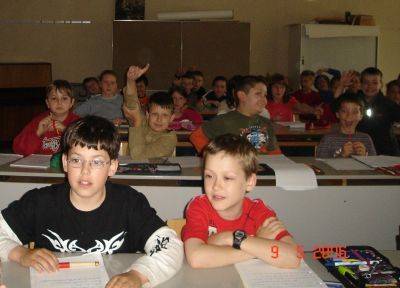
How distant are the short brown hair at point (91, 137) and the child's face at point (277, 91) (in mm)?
4958

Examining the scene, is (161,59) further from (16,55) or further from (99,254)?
(99,254)

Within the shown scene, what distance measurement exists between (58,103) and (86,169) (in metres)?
2.21

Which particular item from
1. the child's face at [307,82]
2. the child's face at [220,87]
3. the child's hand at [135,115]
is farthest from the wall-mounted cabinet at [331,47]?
the child's hand at [135,115]

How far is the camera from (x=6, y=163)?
329cm

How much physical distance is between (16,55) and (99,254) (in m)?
8.26

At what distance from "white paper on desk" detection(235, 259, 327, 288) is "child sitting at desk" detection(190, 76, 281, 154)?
2.10 meters

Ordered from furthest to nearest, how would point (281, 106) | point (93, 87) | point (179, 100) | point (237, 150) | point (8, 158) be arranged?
point (93, 87)
point (281, 106)
point (179, 100)
point (8, 158)
point (237, 150)

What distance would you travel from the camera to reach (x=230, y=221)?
78.2 inches

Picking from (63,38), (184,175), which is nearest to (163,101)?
(184,175)

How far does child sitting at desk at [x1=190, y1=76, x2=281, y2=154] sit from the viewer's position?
380 cm

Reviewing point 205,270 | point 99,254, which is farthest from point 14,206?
point 205,270

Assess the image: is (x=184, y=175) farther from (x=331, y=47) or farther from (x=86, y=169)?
(x=331, y=47)

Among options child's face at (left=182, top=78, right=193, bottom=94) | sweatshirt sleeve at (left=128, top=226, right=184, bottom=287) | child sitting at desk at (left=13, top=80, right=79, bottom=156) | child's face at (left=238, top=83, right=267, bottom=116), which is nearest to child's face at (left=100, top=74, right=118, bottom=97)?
child's face at (left=182, top=78, right=193, bottom=94)

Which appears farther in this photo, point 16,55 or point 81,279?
point 16,55
